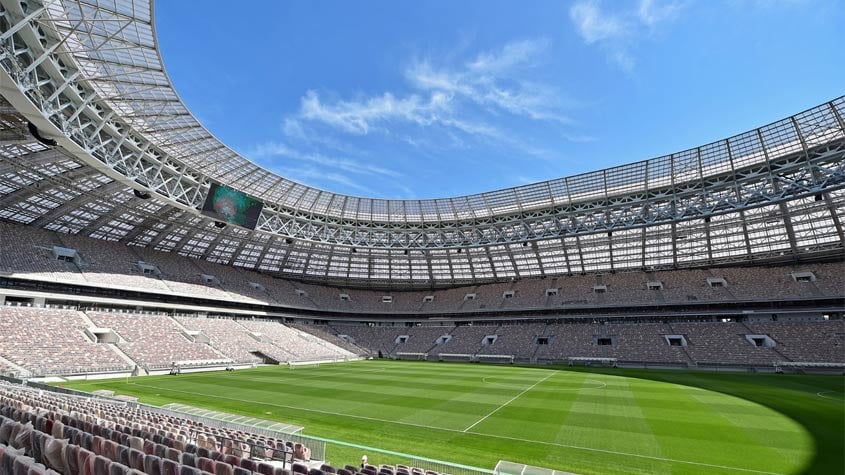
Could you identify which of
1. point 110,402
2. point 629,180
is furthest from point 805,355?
point 110,402

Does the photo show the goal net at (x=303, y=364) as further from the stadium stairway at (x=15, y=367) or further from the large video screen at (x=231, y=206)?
the stadium stairway at (x=15, y=367)

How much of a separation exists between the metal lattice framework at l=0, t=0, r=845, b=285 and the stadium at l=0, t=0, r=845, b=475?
218mm

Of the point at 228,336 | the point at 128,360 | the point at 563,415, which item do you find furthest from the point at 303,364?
the point at 563,415

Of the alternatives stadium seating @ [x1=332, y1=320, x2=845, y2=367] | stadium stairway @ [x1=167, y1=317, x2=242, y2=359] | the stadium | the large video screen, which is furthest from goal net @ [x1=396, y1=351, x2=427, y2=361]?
the large video screen

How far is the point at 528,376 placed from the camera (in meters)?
33.9

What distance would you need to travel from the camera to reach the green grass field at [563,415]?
12.6 meters

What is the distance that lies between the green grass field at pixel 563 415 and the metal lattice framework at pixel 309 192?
1550 centimetres

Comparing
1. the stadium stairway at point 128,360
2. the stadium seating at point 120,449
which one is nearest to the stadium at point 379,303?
the stadium seating at point 120,449

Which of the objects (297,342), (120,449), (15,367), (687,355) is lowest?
(15,367)

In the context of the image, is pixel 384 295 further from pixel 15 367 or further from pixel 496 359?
pixel 15 367

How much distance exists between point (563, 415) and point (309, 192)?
111ft

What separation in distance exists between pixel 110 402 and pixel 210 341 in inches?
1107

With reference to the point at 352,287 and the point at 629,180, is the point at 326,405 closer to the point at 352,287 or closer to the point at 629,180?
the point at 629,180

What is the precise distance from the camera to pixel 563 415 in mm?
18578
